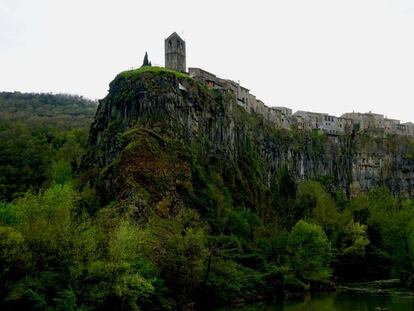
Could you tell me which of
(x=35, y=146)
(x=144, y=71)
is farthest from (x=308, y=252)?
(x=35, y=146)

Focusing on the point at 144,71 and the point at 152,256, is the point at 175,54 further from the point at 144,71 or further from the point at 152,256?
the point at 152,256

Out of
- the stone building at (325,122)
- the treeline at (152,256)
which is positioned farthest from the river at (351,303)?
the stone building at (325,122)

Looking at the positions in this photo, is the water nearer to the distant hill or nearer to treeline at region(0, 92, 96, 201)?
treeline at region(0, 92, 96, 201)

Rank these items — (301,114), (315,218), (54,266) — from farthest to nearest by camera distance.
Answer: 1. (301,114)
2. (315,218)
3. (54,266)

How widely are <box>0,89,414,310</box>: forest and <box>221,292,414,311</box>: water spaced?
15.4ft

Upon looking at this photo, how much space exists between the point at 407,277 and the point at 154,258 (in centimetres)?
4595

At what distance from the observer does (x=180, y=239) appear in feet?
197

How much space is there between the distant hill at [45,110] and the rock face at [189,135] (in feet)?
153

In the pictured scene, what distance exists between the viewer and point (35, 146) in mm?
118562

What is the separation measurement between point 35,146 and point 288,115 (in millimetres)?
67029

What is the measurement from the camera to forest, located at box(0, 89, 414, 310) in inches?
1871

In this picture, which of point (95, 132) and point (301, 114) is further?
point (301, 114)

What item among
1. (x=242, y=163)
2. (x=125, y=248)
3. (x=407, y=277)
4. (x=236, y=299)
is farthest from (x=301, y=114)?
(x=125, y=248)

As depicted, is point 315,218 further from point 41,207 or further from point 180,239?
point 41,207
